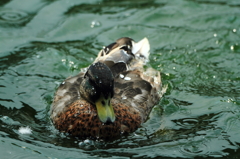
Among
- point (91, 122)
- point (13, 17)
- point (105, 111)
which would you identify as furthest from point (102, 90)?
point (13, 17)

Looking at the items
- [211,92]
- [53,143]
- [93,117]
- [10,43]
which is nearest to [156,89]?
[211,92]

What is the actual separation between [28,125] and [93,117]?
1162 millimetres

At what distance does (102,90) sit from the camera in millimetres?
6105

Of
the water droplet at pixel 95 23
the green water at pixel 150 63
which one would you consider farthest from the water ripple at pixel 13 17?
the water droplet at pixel 95 23

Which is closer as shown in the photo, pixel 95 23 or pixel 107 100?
pixel 107 100

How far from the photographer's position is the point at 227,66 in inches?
345

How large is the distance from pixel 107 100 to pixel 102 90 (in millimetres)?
182

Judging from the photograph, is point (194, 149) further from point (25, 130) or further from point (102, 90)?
point (25, 130)

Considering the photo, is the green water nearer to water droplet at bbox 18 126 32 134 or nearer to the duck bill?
water droplet at bbox 18 126 32 134

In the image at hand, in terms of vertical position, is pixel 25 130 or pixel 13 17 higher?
pixel 13 17

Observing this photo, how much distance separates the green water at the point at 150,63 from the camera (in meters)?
6.15

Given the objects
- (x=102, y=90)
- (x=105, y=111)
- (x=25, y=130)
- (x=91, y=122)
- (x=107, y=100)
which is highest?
(x=102, y=90)

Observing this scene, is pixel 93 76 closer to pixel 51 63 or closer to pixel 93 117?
pixel 93 117

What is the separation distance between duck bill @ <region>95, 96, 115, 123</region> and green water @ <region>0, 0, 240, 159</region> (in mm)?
400
